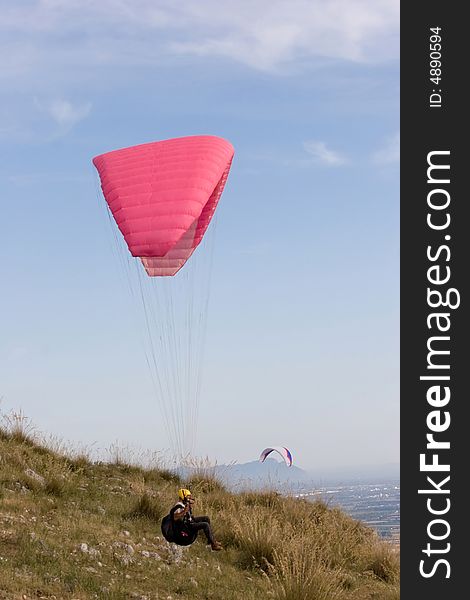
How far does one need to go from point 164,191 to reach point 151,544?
566cm

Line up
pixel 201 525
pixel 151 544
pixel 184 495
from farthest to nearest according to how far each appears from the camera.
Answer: pixel 151 544 → pixel 201 525 → pixel 184 495

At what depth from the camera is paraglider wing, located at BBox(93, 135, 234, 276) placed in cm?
1214

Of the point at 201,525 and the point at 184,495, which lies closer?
the point at 184,495

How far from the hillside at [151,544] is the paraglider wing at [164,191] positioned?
14.0ft

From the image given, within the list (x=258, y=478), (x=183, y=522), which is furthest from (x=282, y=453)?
(x=183, y=522)

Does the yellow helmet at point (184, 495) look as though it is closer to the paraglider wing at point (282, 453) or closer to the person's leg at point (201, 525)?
the person's leg at point (201, 525)

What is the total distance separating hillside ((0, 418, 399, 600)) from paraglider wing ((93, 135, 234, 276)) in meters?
4.27

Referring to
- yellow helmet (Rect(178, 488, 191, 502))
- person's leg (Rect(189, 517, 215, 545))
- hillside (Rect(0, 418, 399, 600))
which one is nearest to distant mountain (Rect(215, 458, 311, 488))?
hillside (Rect(0, 418, 399, 600))

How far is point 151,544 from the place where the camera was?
38.0 ft

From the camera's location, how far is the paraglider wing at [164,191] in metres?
12.1

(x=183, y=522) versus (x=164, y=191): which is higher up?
(x=164, y=191)

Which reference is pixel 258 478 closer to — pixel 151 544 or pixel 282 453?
pixel 282 453

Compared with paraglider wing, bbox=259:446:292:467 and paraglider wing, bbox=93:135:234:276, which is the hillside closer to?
paraglider wing, bbox=259:446:292:467

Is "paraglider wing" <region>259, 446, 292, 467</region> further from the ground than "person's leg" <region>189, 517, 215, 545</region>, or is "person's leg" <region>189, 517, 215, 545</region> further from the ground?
"paraglider wing" <region>259, 446, 292, 467</region>
